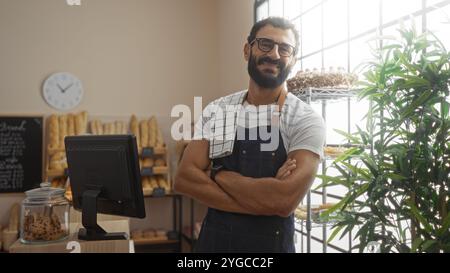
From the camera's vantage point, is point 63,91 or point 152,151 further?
point 63,91

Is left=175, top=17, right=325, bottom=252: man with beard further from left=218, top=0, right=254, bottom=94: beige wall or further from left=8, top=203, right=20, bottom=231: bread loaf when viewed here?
left=8, top=203, right=20, bottom=231: bread loaf

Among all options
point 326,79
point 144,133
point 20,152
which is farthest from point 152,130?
point 326,79

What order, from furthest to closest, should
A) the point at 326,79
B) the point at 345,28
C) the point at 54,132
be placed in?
1. the point at 54,132
2. the point at 345,28
3. the point at 326,79

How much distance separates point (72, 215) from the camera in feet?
6.33

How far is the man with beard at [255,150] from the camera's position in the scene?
123 cm

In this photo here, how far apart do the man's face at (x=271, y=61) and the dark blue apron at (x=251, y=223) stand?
0.55 feet

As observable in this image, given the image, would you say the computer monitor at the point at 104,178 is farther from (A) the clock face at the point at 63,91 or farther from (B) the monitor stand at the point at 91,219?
(A) the clock face at the point at 63,91

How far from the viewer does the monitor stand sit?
1382 millimetres

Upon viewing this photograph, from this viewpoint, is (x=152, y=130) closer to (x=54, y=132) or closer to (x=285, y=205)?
(x=54, y=132)

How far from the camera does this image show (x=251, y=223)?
127cm

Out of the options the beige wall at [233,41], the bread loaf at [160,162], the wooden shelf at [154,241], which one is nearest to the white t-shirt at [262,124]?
the beige wall at [233,41]

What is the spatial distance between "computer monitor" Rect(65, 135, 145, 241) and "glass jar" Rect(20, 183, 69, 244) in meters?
0.07

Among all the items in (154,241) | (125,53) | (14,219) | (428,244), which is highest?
(125,53)

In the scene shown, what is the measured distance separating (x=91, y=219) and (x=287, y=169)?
68cm
